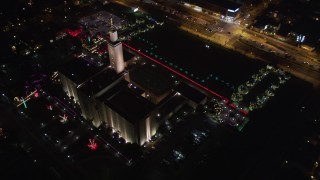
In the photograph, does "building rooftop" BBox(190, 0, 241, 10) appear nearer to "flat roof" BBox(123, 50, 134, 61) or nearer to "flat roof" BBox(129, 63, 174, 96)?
"flat roof" BBox(129, 63, 174, 96)

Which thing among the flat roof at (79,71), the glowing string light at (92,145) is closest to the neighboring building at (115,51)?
the flat roof at (79,71)

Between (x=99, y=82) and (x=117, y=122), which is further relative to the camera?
(x=99, y=82)

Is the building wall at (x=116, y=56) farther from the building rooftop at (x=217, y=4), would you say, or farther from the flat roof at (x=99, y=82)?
the building rooftop at (x=217, y=4)

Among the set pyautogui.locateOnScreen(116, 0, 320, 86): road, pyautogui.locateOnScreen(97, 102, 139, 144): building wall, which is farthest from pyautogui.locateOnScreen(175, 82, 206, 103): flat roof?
pyautogui.locateOnScreen(116, 0, 320, 86): road

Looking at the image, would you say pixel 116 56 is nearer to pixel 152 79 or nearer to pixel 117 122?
pixel 152 79

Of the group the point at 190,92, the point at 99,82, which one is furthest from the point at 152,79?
the point at 99,82
